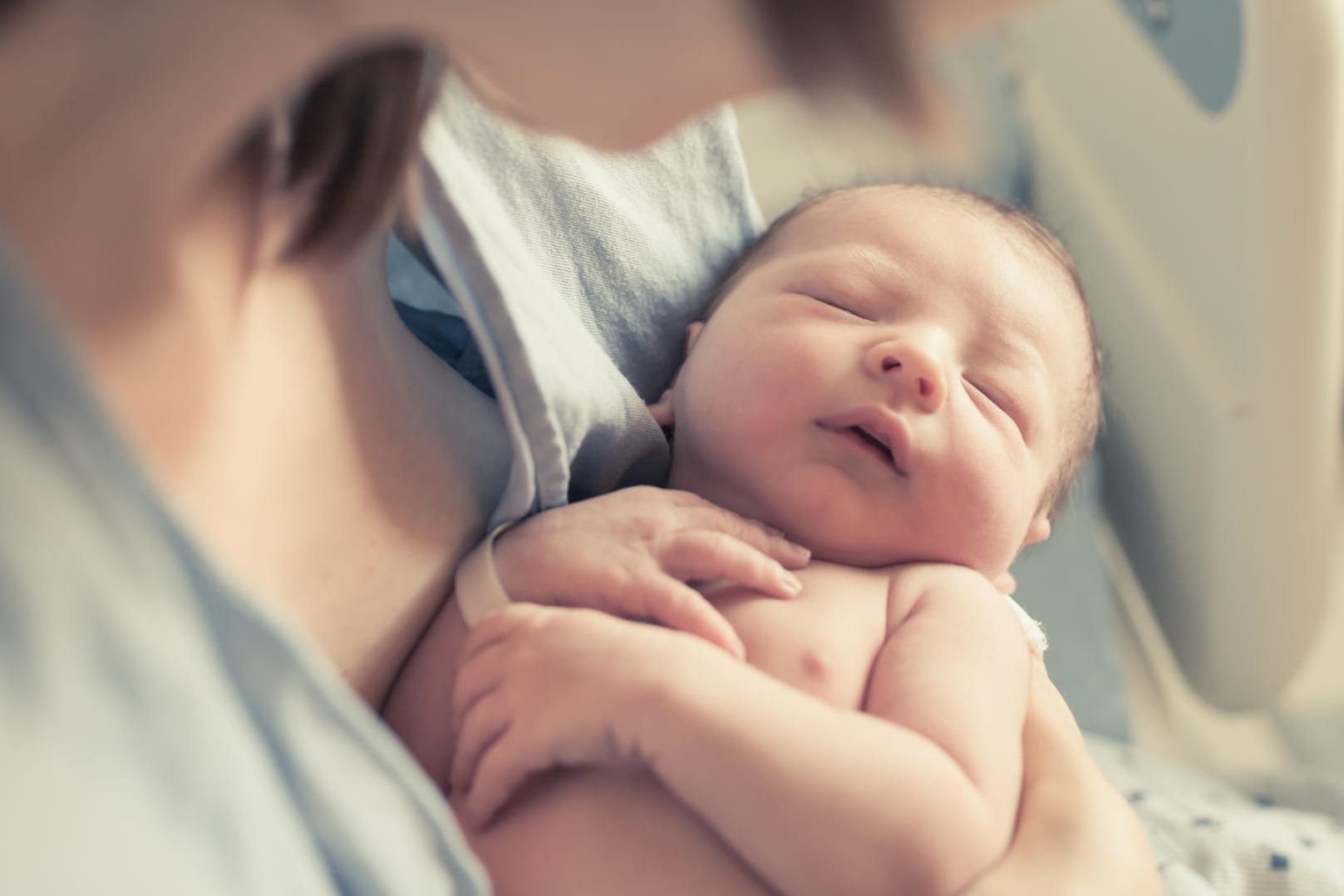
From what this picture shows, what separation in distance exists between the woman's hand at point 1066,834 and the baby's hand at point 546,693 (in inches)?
7.8

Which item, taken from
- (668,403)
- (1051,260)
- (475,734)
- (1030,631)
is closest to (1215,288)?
(1051,260)

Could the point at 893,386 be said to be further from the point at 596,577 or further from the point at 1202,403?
the point at 1202,403

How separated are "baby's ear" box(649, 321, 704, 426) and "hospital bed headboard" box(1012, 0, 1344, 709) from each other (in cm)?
46

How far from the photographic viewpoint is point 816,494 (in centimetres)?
76

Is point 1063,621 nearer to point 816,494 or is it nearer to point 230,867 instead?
point 816,494

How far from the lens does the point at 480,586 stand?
26.4 inches

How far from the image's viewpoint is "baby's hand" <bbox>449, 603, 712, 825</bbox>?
1.93ft

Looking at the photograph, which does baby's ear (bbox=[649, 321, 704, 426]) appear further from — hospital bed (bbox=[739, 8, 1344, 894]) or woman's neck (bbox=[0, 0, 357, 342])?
woman's neck (bbox=[0, 0, 357, 342])

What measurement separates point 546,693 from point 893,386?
311 mm

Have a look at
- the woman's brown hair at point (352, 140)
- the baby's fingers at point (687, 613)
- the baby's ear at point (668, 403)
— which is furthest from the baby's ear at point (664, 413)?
the woman's brown hair at point (352, 140)

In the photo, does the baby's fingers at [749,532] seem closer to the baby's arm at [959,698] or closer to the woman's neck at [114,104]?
the baby's arm at [959,698]

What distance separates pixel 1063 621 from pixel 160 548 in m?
1.10

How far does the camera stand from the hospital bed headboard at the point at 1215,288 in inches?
36.2

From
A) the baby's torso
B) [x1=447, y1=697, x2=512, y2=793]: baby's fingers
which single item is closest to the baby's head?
the baby's torso
